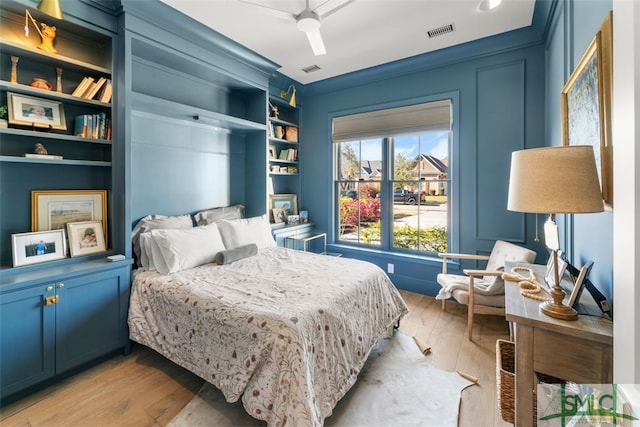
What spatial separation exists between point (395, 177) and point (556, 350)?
9.65 feet

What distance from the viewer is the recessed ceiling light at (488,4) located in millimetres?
2219

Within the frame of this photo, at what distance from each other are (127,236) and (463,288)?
309 cm

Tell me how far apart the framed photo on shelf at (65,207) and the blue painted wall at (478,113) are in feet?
10.2

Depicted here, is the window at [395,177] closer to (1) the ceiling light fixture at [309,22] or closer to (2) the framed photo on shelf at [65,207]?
(1) the ceiling light fixture at [309,22]

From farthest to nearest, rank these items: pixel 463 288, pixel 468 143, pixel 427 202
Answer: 1. pixel 427 202
2. pixel 468 143
3. pixel 463 288

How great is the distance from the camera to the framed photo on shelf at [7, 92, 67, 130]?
2.02 meters

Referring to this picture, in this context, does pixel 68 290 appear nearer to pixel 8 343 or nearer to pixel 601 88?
pixel 8 343

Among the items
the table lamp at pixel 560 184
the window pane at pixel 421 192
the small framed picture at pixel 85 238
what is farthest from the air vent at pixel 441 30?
the small framed picture at pixel 85 238

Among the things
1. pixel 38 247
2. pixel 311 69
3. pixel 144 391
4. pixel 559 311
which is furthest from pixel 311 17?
pixel 144 391

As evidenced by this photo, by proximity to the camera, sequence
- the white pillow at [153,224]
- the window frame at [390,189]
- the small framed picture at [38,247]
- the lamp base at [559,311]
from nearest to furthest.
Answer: the lamp base at [559,311]
the small framed picture at [38,247]
the white pillow at [153,224]
the window frame at [390,189]

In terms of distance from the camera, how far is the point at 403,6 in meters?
2.50

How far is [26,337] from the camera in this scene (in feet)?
6.10

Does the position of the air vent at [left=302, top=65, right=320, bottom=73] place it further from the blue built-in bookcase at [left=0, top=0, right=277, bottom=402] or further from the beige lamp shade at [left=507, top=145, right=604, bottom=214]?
the beige lamp shade at [left=507, top=145, right=604, bottom=214]

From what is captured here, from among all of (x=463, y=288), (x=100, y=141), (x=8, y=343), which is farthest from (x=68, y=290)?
(x=463, y=288)
